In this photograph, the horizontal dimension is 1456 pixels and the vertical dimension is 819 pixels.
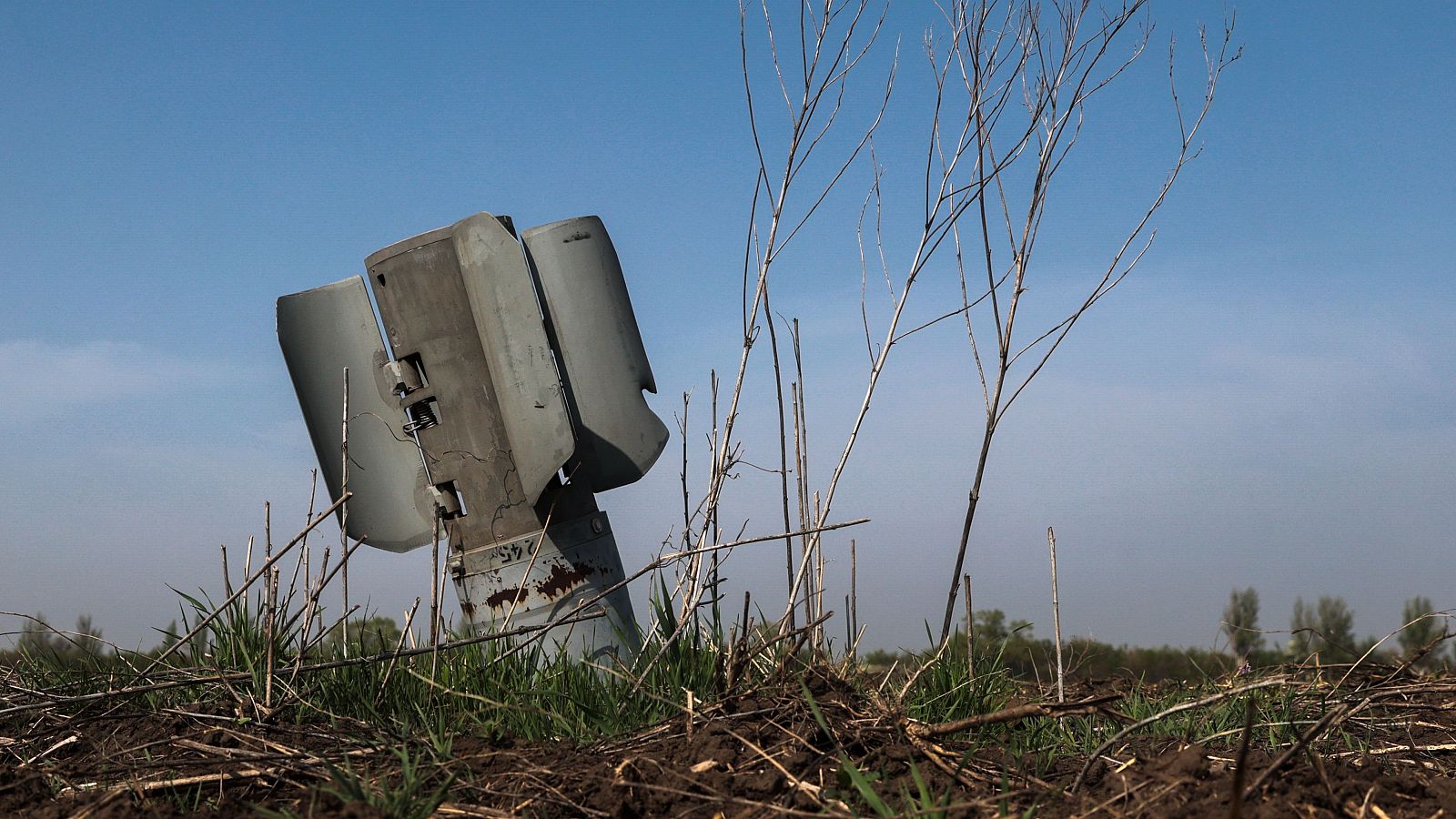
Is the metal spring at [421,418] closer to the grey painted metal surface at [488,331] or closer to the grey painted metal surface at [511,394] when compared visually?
the grey painted metal surface at [511,394]

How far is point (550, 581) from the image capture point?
3564 mm

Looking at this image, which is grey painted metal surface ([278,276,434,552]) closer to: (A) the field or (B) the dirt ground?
(A) the field

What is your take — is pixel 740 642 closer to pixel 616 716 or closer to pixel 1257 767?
pixel 616 716

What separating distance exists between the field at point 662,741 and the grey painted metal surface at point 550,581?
1.29 ft

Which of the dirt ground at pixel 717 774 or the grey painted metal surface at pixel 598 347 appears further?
the grey painted metal surface at pixel 598 347

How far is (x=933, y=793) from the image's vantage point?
196 cm

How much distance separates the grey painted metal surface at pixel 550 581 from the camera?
3.55m

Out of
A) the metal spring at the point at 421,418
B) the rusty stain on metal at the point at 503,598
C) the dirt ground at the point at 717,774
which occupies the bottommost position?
the dirt ground at the point at 717,774

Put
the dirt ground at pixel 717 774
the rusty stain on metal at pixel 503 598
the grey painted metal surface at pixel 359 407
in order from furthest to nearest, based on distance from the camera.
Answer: the grey painted metal surface at pixel 359 407 < the rusty stain on metal at pixel 503 598 < the dirt ground at pixel 717 774

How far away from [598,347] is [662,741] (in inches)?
66.4

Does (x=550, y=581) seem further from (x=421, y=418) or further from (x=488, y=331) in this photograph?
(x=488, y=331)

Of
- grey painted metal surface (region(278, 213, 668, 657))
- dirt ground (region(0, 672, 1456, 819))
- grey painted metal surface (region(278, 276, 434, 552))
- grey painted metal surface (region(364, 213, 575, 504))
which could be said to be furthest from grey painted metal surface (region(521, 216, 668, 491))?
dirt ground (region(0, 672, 1456, 819))

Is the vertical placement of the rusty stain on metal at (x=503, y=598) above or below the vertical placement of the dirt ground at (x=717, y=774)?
above

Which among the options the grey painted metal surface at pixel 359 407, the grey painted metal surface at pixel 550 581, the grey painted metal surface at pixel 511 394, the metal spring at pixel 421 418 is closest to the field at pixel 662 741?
the grey painted metal surface at pixel 550 581
